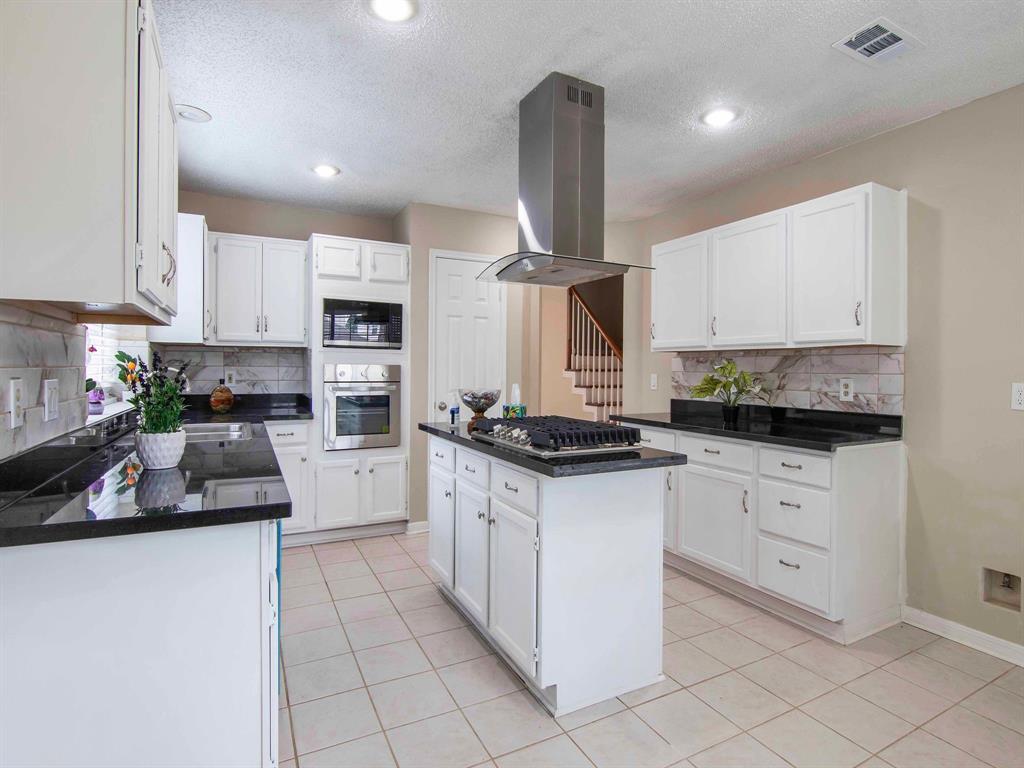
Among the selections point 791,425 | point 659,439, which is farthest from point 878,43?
point 659,439

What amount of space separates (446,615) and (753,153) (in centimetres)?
315

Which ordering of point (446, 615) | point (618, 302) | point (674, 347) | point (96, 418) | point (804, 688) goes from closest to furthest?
point (804, 688) < point (96, 418) < point (446, 615) < point (674, 347) < point (618, 302)

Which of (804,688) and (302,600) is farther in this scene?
(302,600)

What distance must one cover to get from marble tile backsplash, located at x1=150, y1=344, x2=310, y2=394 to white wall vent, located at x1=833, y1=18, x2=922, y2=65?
382cm

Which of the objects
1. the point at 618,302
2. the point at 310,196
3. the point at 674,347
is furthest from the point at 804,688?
the point at 618,302

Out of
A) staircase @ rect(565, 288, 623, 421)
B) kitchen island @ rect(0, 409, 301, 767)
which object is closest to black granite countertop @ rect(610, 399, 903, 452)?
staircase @ rect(565, 288, 623, 421)

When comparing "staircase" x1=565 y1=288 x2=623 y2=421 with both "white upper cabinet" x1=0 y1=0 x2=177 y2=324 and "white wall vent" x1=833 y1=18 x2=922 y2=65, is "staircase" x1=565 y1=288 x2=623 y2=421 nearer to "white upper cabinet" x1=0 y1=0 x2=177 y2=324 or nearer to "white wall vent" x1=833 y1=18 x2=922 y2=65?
"white wall vent" x1=833 y1=18 x2=922 y2=65

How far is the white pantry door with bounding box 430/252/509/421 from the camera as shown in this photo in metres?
4.39

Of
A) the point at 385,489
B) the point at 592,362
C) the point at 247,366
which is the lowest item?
the point at 385,489

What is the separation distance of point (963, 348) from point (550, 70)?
7.62 feet

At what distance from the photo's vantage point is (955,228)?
2.67m

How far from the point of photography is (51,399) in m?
1.90

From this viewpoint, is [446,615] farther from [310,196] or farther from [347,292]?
[310,196]

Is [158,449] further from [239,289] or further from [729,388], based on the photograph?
[729,388]
